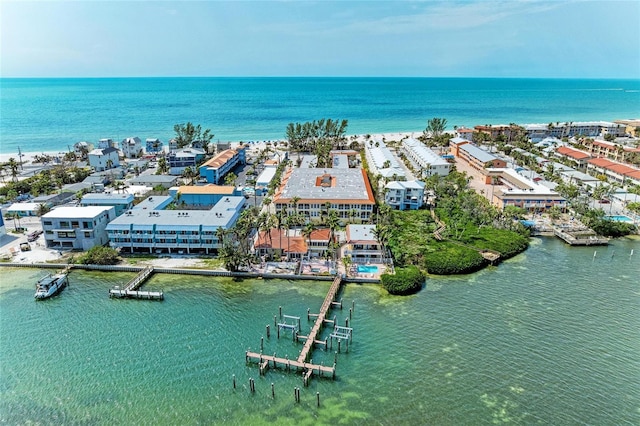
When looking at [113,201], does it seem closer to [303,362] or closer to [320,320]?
[320,320]

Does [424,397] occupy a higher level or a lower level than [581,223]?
lower

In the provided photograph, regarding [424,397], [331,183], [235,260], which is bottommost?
[424,397]

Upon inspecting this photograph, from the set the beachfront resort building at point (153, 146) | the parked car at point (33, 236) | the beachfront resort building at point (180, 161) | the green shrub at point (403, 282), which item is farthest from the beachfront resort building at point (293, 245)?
the beachfront resort building at point (153, 146)

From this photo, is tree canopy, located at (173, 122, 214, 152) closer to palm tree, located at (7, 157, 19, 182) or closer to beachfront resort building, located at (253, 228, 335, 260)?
palm tree, located at (7, 157, 19, 182)

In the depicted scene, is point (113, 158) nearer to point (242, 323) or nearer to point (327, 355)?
point (242, 323)

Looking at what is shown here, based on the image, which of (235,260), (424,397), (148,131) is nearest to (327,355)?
(424,397)

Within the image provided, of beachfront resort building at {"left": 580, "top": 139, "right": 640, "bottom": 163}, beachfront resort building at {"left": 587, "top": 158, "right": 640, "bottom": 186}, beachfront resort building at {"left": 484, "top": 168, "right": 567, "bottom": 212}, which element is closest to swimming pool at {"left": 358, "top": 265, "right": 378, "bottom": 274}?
beachfront resort building at {"left": 484, "top": 168, "right": 567, "bottom": 212}
